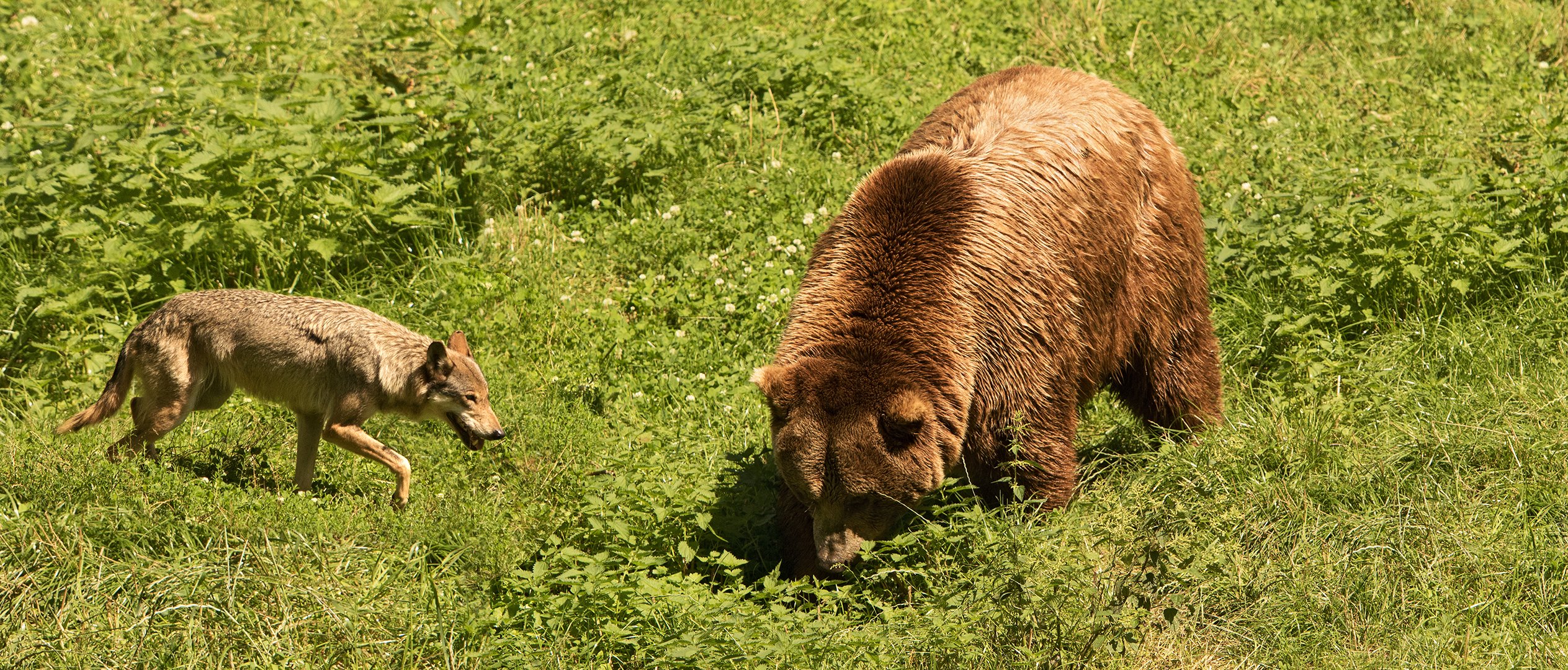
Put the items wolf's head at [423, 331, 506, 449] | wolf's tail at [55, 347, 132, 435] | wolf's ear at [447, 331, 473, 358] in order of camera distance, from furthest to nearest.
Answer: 1. wolf's ear at [447, 331, 473, 358]
2. wolf's tail at [55, 347, 132, 435]
3. wolf's head at [423, 331, 506, 449]

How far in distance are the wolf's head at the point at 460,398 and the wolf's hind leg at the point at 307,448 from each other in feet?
1.73

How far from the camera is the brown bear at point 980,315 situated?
5426mm

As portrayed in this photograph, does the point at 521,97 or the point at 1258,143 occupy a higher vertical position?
the point at 521,97

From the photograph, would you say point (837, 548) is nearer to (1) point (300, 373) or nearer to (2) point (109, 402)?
(1) point (300, 373)

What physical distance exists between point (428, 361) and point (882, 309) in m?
2.26

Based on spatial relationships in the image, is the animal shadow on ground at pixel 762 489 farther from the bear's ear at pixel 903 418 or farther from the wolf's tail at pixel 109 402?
the wolf's tail at pixel 109 402

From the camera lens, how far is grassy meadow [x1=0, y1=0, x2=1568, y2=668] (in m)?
5.19

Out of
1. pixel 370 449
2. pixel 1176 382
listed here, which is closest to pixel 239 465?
pixel 370 449

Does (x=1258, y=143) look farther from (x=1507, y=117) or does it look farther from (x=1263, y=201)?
(x=1507, y=117)

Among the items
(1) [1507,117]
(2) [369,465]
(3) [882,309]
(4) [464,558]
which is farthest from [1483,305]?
(2) [369,465]

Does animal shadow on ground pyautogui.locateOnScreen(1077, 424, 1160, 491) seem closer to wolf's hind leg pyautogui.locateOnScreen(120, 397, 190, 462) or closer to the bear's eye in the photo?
the bear's eye

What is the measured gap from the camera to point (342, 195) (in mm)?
8031

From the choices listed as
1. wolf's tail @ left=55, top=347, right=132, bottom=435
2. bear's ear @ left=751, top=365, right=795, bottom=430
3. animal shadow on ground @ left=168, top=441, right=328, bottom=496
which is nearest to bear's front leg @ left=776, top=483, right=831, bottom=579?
bear's ear @ left=751, top=365, right=795, bottom=430

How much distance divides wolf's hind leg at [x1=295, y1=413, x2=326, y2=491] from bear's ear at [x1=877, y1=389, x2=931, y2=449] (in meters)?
2.81
